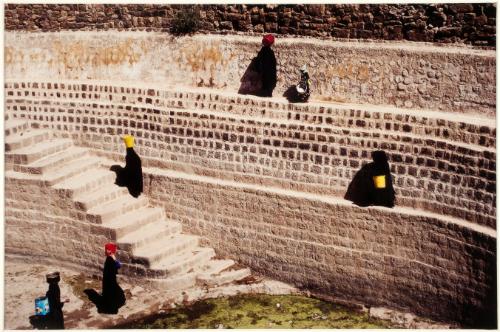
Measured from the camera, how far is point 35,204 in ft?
42.0

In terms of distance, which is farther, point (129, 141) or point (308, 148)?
point (129, 141)

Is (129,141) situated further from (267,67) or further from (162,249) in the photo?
(267,67)

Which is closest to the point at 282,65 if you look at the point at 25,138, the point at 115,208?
the point at 115,208

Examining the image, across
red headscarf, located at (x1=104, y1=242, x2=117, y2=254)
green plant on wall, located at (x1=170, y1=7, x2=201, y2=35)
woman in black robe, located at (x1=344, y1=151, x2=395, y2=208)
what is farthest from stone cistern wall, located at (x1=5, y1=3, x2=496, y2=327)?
red headscarf, located at (x1=104, y1=242, x2=117, y2=254)

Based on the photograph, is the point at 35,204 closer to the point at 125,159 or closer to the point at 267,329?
the point at 125,159

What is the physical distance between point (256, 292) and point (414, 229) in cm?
275

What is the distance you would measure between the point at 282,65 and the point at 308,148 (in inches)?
75.0

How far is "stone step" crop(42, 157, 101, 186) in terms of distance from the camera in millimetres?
12734

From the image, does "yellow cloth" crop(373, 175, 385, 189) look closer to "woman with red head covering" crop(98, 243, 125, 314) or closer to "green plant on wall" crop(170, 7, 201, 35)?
"woman with red head covering" crop(98, 243, 125, 314)

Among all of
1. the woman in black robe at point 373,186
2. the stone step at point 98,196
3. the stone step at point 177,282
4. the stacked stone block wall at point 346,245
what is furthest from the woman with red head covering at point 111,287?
the woman in black robe at point 373,186

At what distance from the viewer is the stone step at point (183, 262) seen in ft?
38.9

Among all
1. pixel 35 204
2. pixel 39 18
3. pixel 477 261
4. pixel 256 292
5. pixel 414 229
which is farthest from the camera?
pixel 39 18

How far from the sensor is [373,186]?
1136cm

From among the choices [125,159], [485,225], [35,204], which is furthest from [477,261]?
[35,204]
